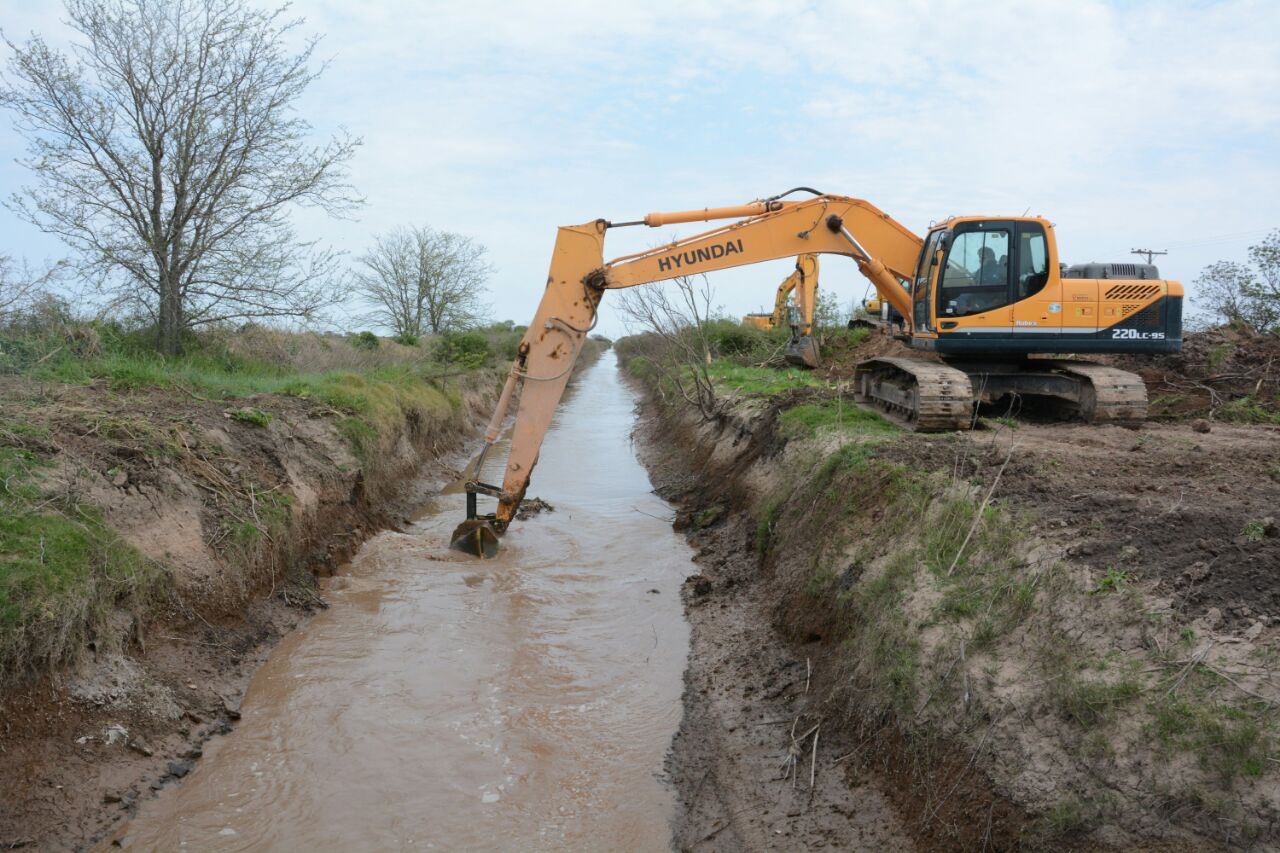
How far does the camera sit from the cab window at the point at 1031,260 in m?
9.71

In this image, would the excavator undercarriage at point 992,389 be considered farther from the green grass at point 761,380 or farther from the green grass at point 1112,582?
the green grass at point 1112,582

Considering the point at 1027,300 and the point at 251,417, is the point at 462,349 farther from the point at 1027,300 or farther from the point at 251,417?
the point at 1027,300

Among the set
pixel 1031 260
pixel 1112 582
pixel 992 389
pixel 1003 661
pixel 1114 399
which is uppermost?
pixel 1031 260

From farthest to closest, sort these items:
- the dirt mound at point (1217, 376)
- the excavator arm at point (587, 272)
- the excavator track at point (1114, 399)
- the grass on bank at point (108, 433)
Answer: the dirt mound at point (1217, 376) < the excavator track at point (1114, 399) < the excavator arm at point (587, 272) < the grass on bank at point (108, 433)

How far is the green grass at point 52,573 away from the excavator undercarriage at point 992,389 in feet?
24.3

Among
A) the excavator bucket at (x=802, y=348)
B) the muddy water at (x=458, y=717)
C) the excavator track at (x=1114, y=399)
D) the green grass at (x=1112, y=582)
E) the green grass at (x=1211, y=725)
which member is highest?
the excavator bucket at (x=802, y=348)

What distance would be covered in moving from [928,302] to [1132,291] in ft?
7.34

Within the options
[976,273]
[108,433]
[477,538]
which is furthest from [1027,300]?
[108,433]

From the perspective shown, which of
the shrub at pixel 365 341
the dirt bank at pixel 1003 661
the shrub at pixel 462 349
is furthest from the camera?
the shrub at pixel 462 349

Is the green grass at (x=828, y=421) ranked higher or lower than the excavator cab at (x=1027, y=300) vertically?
lower

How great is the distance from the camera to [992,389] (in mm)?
10617

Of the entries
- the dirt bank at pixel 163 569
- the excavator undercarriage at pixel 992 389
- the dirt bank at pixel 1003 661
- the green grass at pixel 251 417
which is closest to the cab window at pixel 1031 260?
the excavator undercarriage at pixel 992 389

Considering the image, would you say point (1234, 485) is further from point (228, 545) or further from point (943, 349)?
point (228, 545)

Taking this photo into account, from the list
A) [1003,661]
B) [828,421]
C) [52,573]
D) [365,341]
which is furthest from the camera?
[365,341]
